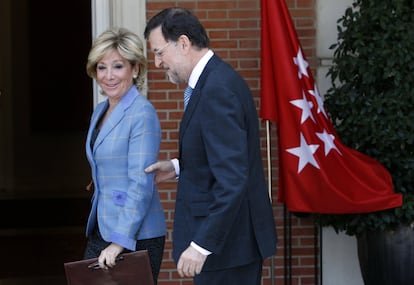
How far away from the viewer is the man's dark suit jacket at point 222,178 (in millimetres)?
3582

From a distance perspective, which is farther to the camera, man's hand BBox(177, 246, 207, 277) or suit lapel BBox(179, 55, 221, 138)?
suit lapel BBox(179, 55, 221, 138)

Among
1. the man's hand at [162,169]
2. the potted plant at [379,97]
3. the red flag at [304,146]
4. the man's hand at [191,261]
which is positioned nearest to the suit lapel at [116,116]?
the man's hand at [162,169]

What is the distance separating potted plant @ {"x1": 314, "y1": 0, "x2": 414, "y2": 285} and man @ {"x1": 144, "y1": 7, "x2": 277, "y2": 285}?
1.84 metres

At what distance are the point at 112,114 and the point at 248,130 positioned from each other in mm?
773

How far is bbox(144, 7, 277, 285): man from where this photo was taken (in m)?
3.59

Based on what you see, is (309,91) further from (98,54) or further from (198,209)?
(198,209)

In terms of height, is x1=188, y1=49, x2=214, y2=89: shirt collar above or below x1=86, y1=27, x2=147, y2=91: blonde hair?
below

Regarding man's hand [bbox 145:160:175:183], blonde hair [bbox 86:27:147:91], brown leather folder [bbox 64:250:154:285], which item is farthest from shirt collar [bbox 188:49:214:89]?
brown leather folder [bbox 64:250:154:285]

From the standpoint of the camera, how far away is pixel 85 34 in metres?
13.5

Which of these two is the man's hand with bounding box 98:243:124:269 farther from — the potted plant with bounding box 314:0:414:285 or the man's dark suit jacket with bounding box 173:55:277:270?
the potted plant with bounding box 314:0:414:285

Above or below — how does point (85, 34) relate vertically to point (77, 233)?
above

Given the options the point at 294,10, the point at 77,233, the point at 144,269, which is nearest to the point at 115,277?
the point at 144,269

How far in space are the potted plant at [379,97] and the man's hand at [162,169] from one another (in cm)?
165

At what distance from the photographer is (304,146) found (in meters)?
5.70
